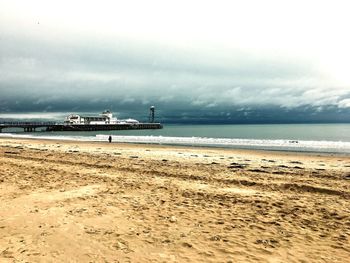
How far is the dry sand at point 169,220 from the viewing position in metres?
5.31

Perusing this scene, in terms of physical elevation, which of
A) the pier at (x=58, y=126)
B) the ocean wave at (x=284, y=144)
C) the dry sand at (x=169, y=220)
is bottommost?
the ocean wave at (x=284, y=144)

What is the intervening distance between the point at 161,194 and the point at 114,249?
4.27m

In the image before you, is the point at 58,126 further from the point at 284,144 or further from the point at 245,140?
the point at 284,144

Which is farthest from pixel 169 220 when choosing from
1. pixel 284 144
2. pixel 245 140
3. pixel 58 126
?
pixel 58 126

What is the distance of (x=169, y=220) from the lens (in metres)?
7.03

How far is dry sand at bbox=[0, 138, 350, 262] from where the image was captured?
5.31 meters

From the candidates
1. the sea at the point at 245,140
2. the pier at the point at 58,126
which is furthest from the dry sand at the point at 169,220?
the pier at the point at 58,126

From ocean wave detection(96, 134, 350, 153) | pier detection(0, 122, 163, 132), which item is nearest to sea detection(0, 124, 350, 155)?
ocean wave detection(96, 134, 350, 153)

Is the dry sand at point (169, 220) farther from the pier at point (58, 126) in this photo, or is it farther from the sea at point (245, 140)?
the pier at point (58, 126)

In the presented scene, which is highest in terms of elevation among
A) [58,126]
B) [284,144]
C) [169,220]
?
[58,126]

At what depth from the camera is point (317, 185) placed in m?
11.9

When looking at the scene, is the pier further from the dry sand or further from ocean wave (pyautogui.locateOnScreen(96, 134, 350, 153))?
the dry sand

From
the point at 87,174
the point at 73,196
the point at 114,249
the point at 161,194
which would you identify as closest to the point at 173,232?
the point at 114,249

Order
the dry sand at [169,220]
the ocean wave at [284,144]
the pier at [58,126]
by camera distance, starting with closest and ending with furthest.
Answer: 1. the dry sand at [169,220]
2. the ocean wave at [284,144]
3. the pier at [58,126]
